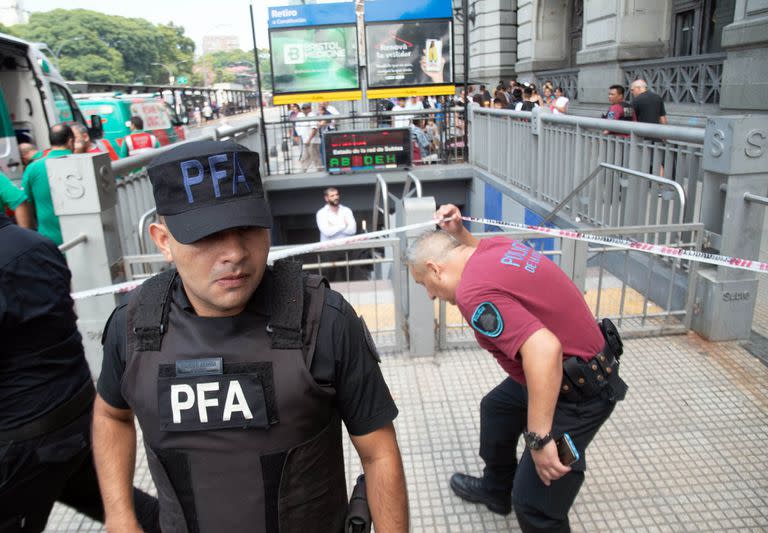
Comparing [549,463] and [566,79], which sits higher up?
[566,79]

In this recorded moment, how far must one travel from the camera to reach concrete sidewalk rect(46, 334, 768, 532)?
3.11 m

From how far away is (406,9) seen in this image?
1352 cm

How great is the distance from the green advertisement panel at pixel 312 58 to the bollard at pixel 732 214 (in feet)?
33.2

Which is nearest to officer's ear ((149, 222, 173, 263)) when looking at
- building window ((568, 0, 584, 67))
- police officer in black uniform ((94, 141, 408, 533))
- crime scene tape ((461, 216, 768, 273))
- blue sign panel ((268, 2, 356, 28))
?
police officer in black uniform ((94, 141, 408, 533))

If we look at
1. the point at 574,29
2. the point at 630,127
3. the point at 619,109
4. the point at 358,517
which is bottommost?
the point at 358,517

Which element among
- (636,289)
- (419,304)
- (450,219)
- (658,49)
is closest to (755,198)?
(636,289)

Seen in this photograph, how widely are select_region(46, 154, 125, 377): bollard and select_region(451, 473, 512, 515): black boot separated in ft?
9.27

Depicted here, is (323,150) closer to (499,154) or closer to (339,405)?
(499,154)

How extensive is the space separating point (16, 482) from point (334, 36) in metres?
12.7

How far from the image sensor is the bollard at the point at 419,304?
472cm

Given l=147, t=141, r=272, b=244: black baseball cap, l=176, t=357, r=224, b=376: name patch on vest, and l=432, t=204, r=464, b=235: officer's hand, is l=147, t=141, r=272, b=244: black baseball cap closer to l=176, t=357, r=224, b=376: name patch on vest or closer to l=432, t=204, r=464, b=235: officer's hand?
l=176, t=357, r=224, b=376: name patch on vest

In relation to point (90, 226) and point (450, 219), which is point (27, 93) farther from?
point (450, 219)

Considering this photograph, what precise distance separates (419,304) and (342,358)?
3.20 m

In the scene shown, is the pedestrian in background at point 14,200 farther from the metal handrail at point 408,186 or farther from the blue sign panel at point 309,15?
the blue sign panel at point 309,15
